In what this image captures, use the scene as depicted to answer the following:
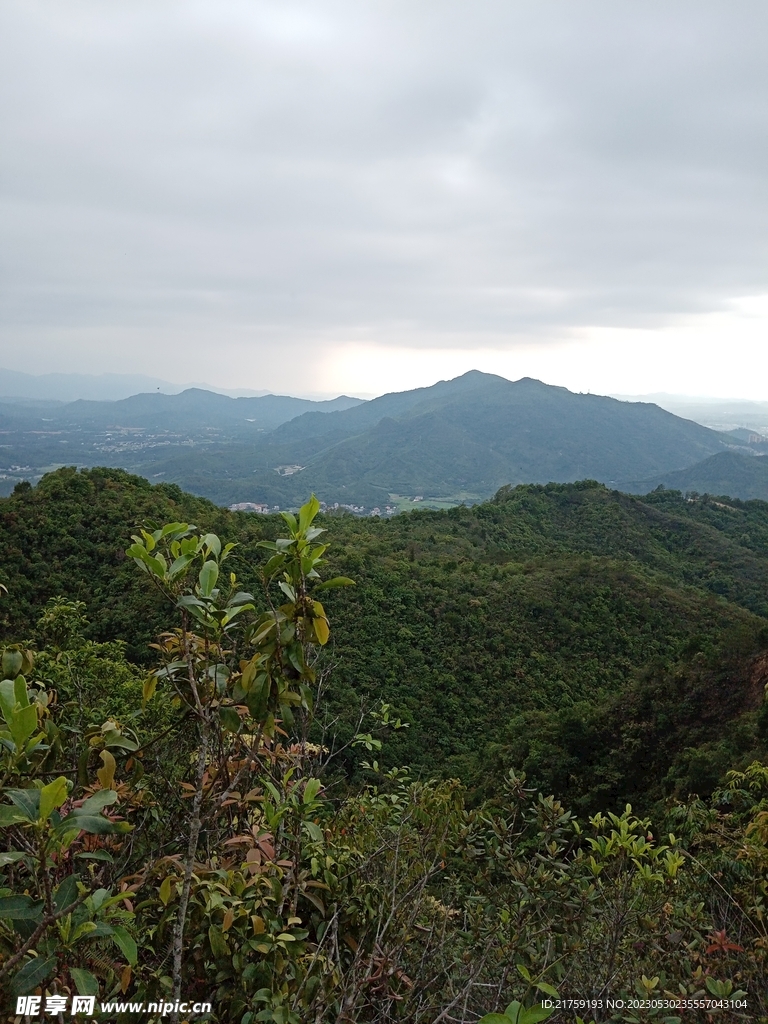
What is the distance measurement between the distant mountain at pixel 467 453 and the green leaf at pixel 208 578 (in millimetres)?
90124

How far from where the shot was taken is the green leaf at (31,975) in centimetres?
119

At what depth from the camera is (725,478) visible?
310 feet

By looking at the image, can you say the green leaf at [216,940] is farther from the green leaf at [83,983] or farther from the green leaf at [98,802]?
the green leaf at [98,802]

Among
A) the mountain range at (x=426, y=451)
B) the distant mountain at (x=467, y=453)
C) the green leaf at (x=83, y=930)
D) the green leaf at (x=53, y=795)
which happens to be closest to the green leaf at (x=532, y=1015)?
the green leaf at (x=83, y=930)

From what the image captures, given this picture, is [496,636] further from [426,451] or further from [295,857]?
[426,451]

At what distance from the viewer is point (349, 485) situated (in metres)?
113

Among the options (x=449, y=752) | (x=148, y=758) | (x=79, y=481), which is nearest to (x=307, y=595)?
(x=148, y=758)

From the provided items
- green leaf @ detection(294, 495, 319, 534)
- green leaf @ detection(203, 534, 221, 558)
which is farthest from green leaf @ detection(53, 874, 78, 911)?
green leaf @ detection(294, 495, 319, 534)

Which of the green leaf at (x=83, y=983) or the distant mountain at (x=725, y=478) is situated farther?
the distant mountain at (x=725, y=478)

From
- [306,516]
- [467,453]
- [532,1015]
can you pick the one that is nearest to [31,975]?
[532,1015]

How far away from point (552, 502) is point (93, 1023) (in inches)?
1587

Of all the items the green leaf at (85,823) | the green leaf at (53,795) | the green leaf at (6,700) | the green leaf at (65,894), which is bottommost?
the green leaf at (65,894)

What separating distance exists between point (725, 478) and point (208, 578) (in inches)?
4253

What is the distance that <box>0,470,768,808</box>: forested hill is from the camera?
40.0 ft
